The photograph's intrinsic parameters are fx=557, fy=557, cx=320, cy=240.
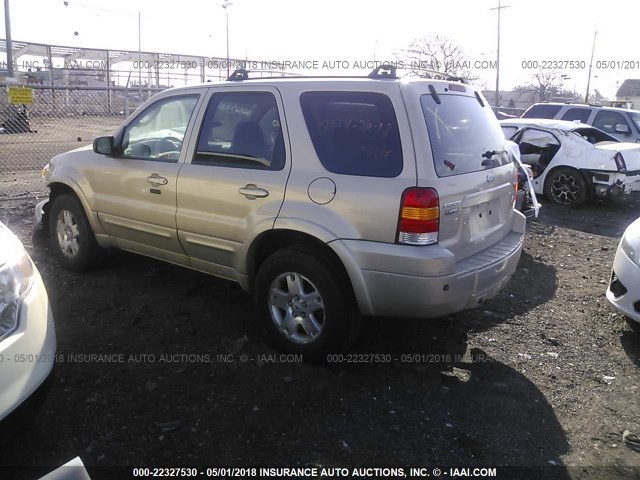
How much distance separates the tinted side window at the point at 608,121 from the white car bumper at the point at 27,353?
14027mm

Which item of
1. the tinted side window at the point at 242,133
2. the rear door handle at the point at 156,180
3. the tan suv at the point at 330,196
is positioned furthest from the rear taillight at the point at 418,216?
the rear door handle at the point at 156,180

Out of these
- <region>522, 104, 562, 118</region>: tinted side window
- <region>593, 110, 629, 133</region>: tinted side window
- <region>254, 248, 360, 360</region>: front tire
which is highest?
<region>522, 104, 562, 118</region>: tinted side window

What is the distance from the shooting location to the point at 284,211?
3662 mm

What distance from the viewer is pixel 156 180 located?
443cm

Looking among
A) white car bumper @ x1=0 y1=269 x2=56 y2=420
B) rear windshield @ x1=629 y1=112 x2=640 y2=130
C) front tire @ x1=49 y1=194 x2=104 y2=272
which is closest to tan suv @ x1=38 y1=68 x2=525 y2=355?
front tire @ x1=49 y1=194 x2=104 y2=272

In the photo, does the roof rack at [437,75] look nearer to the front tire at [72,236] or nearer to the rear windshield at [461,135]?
the rear windshield at [461,135]

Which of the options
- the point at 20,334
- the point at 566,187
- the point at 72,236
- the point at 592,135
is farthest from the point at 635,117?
the point at 20,334

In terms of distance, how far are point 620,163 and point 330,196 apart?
25.1 feet

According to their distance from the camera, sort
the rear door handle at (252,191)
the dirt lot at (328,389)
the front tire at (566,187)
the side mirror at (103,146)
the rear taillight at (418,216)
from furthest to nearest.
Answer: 1. the front tire at (566,187)
2. the side mirror at (103,146)
3. the rear door handle at (252,191)
4. the rear taillight at (418,216)
5. the dirt lot at (328,389)

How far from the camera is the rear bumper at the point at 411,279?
3.27 metres

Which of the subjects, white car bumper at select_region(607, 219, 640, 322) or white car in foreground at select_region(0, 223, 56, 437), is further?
white car bumper at select_region(607, 219, 640, 322)

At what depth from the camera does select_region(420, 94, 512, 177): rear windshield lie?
3.43 meters

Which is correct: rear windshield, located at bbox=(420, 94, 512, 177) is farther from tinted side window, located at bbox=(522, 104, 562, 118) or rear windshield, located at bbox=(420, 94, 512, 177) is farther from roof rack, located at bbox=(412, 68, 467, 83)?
tinted side window, located at bbox=(522, 104, 562, 118)

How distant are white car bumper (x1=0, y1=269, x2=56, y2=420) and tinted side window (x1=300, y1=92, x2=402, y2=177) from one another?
1831mm
